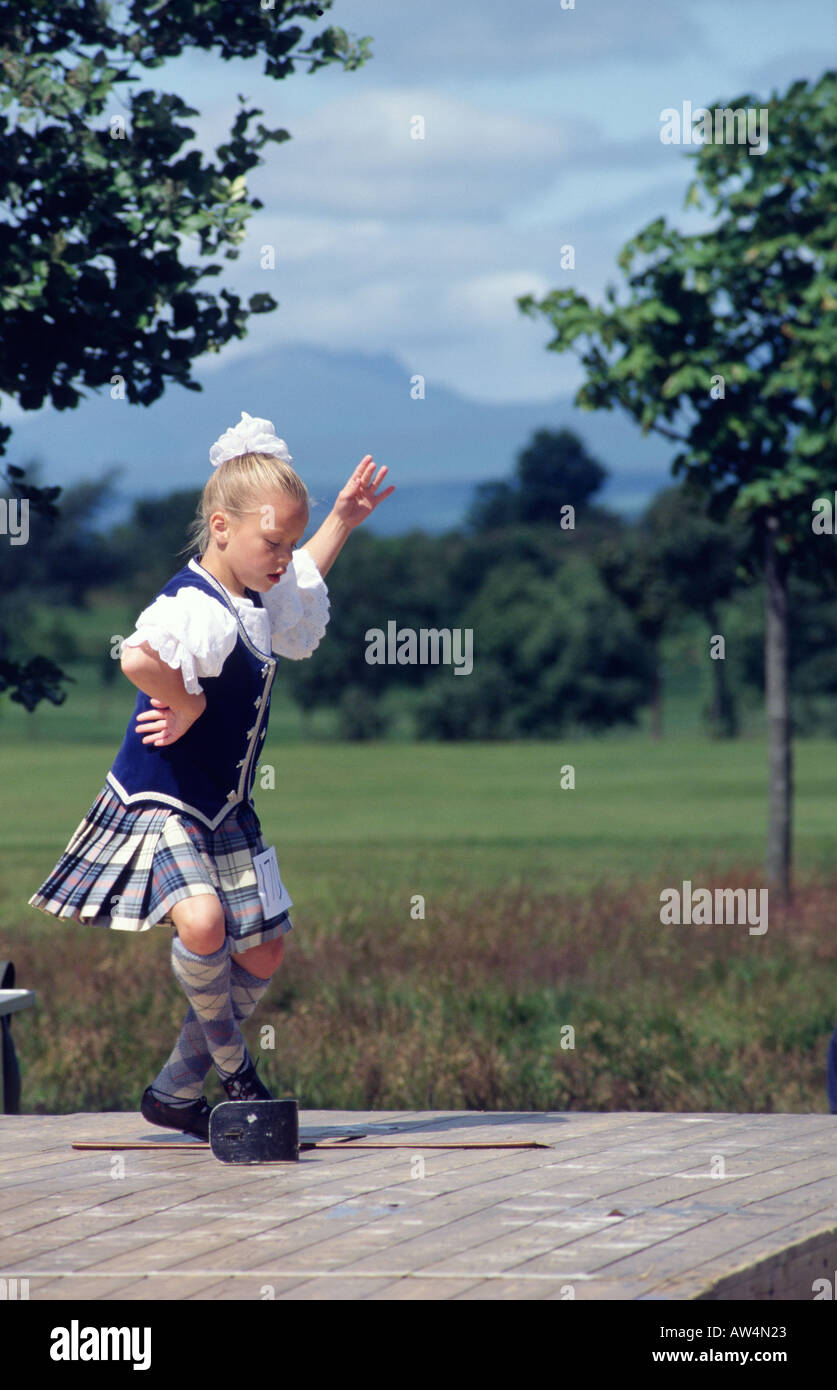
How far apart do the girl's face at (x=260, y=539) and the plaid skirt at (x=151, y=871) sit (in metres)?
0.68

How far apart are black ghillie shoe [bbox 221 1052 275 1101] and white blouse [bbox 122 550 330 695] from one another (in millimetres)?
1129

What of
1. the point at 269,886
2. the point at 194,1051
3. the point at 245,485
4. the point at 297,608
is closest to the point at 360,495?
the point at 297,608

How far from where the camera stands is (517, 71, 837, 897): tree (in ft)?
33.0

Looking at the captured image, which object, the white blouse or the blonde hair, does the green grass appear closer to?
the white blouse

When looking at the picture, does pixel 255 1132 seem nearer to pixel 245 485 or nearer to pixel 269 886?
pixel 269 886

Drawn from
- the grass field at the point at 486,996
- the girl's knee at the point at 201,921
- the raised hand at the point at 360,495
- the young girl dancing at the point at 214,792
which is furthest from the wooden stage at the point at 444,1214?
the grass field at the point at 486,996

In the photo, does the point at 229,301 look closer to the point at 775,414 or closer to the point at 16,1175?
the point at 16,1175

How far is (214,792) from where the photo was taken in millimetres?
4699

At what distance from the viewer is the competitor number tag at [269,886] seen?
15.5 ft

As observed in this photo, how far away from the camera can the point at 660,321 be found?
10.3m

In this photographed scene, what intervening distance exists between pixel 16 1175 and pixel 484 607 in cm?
8373

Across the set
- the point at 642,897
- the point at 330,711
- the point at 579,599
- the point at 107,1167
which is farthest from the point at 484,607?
the point at 107,1167

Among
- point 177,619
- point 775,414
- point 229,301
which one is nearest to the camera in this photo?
point 177,619
